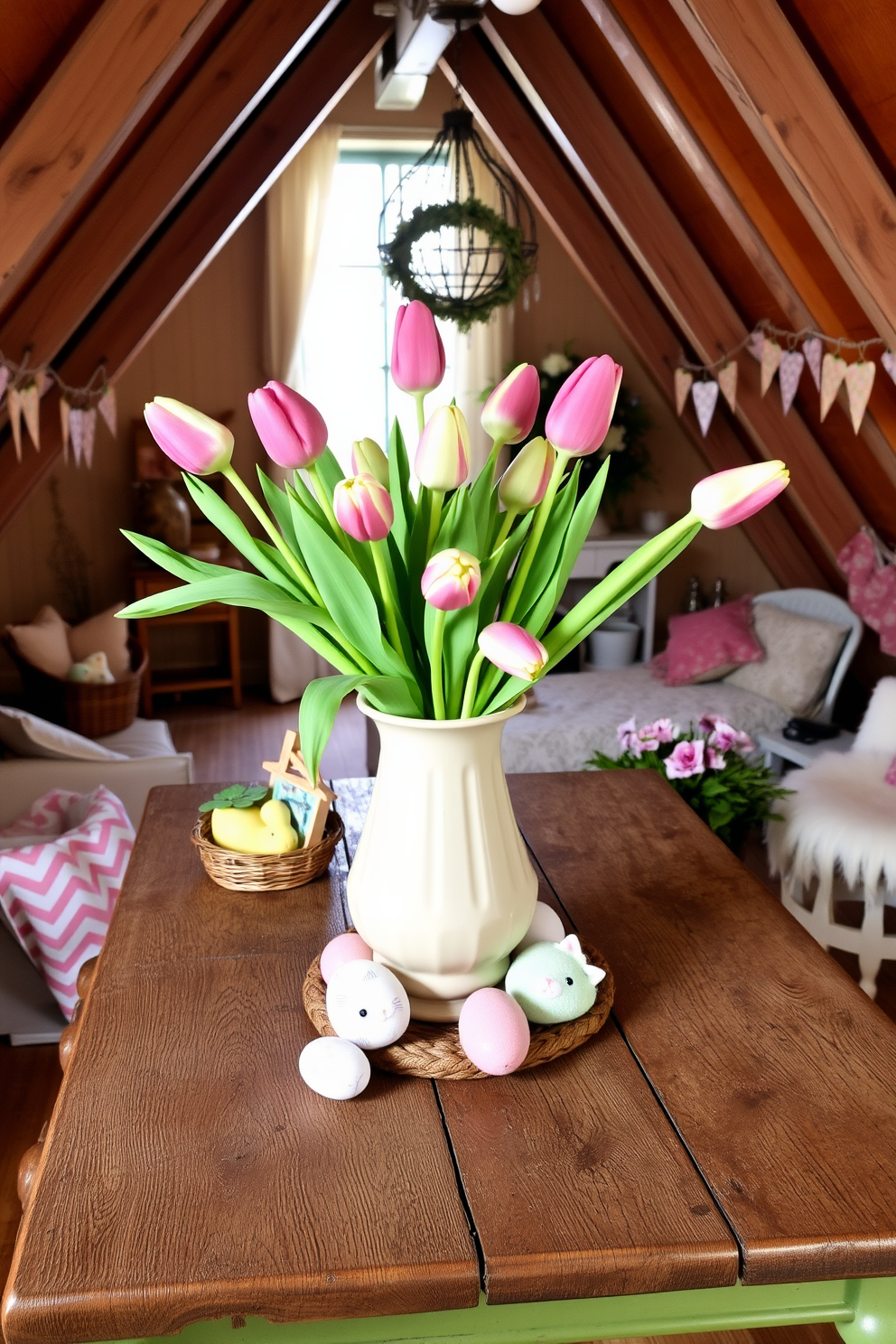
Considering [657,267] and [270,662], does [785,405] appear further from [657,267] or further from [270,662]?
[270,662]

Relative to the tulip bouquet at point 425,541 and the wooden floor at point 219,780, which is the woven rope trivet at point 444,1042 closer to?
the tulip bouquet at point 425,541

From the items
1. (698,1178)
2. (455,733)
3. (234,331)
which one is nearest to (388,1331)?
(698,1178)

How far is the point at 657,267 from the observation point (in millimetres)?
3076

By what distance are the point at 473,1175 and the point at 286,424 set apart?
65 centimetres

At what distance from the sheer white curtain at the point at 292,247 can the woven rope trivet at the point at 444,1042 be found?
3937 millimetres

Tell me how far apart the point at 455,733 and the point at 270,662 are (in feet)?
14.1

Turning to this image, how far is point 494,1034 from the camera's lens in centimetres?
100

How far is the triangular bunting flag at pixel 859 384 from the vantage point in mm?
2473

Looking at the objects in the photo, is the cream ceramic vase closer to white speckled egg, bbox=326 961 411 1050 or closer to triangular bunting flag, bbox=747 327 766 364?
white speckled egg, bbox=326 961 411 1050

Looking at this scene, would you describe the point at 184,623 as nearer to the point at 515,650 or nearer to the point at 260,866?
the point at 260,866

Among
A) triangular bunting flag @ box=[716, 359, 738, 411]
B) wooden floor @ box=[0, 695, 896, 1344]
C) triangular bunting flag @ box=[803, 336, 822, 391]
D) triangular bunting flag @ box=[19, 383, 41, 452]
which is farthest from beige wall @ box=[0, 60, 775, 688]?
triangular bunting flag @ box=[803, 336, 822, 391]

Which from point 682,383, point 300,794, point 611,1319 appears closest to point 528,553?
point 300,794

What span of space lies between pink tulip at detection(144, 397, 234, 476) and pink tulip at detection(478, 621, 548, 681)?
30 centimetres

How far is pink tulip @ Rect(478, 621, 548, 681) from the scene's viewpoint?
2.91ft
